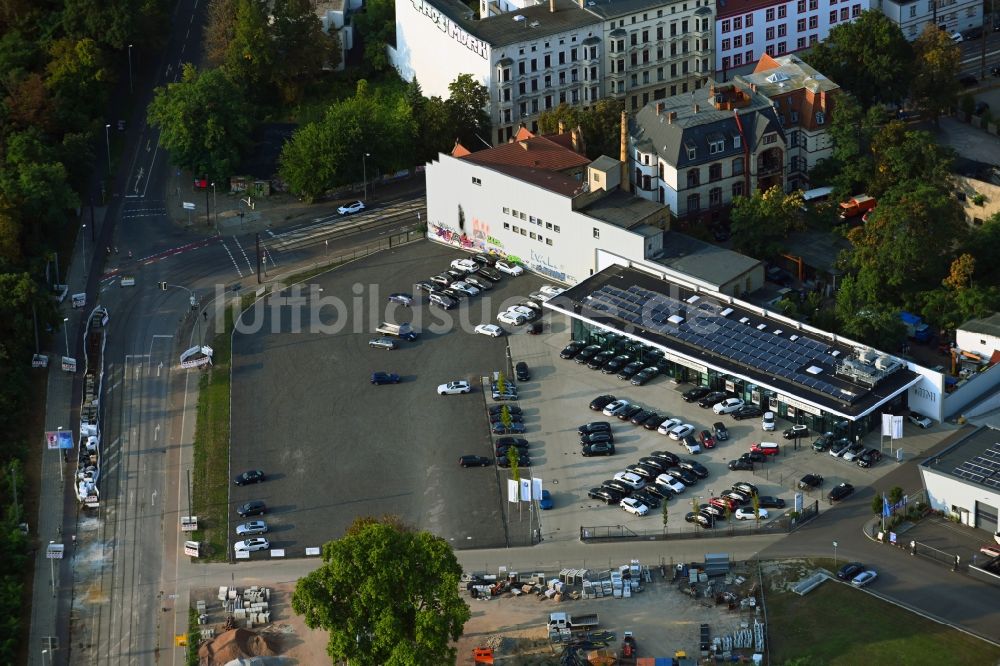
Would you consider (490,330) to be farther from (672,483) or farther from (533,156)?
(672,483)

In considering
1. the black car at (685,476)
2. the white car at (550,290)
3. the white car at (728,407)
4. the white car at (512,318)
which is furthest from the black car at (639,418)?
the white car at (550,290)

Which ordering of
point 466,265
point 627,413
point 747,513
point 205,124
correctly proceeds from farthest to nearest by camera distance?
point 205,124 < point 466,265 < point 627,413 < point 747,513

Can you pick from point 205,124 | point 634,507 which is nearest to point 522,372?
point 634,507

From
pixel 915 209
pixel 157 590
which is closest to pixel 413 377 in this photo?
pixel 157 590

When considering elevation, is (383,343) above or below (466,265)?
below

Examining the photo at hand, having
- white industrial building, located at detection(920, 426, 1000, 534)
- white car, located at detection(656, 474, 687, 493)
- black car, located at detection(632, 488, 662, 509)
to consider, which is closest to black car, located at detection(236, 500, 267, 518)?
black car, located at detection(632, 488, 662, 509)

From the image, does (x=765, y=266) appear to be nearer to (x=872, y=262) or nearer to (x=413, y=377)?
(x=872, y=262)

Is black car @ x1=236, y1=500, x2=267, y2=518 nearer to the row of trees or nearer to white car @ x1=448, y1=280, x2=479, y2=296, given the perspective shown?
the row of trees
